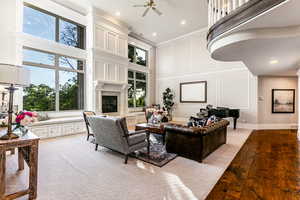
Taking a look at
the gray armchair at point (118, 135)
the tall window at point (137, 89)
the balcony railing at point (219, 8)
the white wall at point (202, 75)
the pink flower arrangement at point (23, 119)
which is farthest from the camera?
the tall window at point (137, 89)

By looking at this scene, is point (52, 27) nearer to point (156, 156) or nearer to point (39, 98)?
point (39, 98)

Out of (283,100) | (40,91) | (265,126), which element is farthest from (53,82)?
(283,100)

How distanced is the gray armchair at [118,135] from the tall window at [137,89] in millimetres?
4997

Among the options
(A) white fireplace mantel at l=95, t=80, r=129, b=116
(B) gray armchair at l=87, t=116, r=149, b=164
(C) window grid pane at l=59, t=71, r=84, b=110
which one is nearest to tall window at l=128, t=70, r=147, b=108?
(A) white fireplace mantel at l=95, t=80, r=129, b=116

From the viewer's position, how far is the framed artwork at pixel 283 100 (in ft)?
22.8

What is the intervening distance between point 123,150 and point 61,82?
14.0 feet

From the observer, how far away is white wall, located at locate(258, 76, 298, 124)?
6.96 meters

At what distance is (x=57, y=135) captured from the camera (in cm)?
518

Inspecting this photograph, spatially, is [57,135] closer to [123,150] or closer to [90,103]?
[90,103]

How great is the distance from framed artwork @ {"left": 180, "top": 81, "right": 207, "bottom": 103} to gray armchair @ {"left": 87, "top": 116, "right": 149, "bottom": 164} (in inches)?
213

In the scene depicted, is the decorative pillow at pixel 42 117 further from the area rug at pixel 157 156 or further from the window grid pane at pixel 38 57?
the area rug at pixel 157 156

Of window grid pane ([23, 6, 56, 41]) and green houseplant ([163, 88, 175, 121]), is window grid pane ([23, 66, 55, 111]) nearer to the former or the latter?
window grid pane ([23, 6, 56, 41])

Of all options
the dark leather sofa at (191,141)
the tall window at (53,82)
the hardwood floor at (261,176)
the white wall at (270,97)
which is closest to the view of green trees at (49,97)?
the tall window at (53,82)

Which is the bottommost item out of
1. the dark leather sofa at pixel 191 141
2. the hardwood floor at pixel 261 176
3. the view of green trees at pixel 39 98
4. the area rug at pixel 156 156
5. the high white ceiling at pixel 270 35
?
the hardwood floor at pixel 261 176
